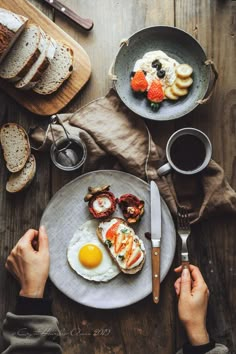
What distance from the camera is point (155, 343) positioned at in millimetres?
2561

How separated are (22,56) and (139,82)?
502mm

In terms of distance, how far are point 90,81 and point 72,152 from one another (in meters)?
0.32

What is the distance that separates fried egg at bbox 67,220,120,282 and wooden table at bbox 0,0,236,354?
14cm

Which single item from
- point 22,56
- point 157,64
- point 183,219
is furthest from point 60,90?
point 183,219

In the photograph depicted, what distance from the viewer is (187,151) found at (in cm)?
257

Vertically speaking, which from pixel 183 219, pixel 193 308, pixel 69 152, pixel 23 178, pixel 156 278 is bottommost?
pixel 193 308

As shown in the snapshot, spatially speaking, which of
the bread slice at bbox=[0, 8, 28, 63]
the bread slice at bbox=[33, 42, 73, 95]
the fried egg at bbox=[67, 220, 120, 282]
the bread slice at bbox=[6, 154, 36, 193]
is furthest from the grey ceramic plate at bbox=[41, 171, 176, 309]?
the bread slice at bbox=[0, 8, 28, 63]

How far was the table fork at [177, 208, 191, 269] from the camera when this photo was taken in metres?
2.51

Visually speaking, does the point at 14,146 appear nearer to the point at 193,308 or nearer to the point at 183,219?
the point at 183,219

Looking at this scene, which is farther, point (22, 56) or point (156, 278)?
point (22, 56)

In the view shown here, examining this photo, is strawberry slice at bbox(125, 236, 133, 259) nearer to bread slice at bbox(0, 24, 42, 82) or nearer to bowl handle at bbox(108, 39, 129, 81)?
bowl handle at bbox(108, 39, 129, 81)

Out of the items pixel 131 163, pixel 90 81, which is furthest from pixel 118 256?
pixel 90 81

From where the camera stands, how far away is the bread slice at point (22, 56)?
8.51ft

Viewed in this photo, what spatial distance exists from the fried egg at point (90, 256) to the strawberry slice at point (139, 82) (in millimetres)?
582
